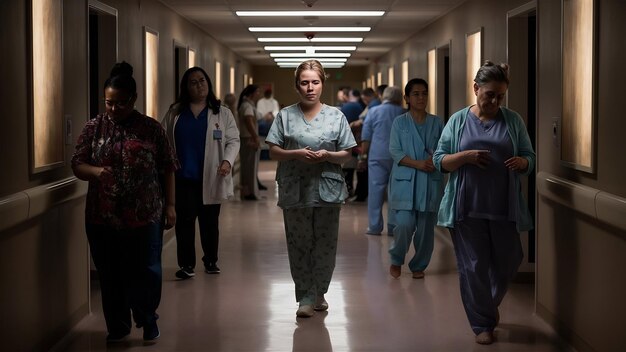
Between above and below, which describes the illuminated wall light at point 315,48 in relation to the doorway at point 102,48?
above

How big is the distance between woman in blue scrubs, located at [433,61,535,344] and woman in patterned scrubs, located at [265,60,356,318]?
0.81 metres

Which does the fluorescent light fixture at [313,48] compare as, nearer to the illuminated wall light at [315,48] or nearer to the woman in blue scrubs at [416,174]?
the illuminated wall light at [315,48]

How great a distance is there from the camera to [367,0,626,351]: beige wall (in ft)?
14.2

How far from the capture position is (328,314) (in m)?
6.01

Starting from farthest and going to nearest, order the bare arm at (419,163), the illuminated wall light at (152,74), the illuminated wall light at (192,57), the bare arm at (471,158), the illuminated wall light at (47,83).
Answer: the illuminated wall light at (192,57) → the illuminated wall light at (152,74) → the bare arm at (419,163) → the bare arm at (471,158) → the illuminated wall light at (47,83)

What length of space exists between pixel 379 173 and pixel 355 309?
3.85 meters

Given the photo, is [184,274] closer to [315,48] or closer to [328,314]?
[328,314]

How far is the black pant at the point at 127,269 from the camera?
505cm

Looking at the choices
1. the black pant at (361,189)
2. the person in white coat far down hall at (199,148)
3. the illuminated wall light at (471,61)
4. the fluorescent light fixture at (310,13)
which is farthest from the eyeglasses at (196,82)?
the black pant at (361,189)

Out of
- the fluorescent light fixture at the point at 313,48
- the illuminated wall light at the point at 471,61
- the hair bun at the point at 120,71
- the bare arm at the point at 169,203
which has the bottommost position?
the bare arm at the point at 169,203

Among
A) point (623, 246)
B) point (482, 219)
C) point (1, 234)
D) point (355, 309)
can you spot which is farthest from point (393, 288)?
point (1, 234)

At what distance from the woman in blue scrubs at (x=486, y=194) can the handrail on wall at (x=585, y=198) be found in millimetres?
253

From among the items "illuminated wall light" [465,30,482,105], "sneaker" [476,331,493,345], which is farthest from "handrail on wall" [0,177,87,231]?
"illuminated wall light" [465,30,482,105]

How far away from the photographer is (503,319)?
5918 mm
